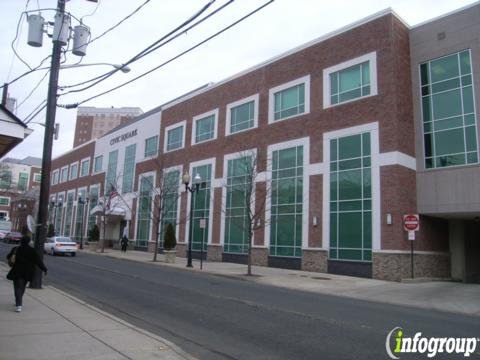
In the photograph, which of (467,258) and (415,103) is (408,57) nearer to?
(415,103)

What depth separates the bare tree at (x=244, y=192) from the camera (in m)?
30.3

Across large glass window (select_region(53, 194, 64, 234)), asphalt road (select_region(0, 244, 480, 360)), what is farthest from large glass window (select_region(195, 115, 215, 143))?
Result: large glass window (select_region(53, 194, 64, 234))

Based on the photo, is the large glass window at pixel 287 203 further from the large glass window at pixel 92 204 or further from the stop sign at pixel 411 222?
the large glass window at pixel 92 204

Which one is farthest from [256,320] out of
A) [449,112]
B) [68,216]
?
[68,216]

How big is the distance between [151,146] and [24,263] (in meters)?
37.2

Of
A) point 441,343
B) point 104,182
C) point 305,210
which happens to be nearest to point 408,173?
point 305,210

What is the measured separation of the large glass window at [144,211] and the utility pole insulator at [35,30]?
28967 millimetres

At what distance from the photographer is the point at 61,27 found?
15.5 meters

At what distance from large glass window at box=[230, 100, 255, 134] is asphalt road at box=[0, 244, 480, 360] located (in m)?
18.3

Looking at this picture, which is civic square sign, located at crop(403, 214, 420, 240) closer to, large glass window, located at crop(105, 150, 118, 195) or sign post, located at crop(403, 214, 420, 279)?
sign post, located at crop(403, 214, 420, 279)

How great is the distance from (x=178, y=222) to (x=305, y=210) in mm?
14541

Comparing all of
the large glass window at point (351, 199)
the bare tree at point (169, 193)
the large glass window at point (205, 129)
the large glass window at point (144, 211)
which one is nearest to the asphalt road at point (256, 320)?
the large glass window at point (351, 199)

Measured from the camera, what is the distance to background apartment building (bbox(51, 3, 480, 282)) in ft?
79.7

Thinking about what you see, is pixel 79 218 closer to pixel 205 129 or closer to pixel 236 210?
pixel 205 129
